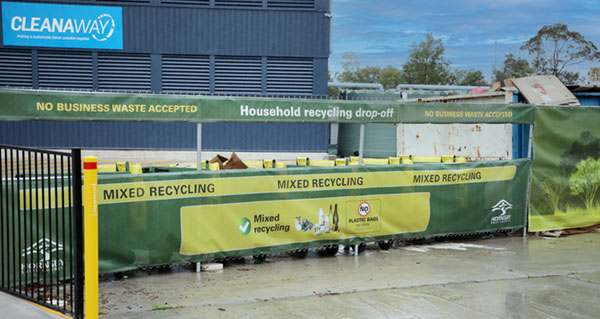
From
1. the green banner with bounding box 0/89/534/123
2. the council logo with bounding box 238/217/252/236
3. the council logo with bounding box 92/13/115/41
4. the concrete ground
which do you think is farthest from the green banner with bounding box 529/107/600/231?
the council logo with bounding box 92/13/115/41

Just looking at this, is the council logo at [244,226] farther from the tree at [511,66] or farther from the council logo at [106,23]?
the tree at [511,66]

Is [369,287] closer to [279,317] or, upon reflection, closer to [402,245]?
[279,317]

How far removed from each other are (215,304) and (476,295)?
315cm

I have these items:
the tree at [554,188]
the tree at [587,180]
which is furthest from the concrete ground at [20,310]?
the tree at [587,180]

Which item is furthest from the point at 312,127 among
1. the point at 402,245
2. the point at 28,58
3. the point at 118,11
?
the point at 402,245

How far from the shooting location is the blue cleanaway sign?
94.9 ft

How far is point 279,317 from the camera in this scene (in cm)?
584

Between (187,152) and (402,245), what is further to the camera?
(187,152)

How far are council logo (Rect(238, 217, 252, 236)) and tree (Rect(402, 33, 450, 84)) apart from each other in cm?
6380

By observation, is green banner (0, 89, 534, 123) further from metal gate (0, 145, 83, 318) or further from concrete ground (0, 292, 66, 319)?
concrete ground (0, 292, 66, 319)

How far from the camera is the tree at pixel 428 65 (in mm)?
68688

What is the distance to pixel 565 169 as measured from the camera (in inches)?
431

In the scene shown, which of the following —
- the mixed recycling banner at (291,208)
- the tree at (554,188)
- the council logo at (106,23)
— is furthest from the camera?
the council logo at (106,23)

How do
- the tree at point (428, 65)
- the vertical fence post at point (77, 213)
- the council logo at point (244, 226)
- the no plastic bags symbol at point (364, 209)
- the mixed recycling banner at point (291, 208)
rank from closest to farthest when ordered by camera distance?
the vertical fence post at point (77, 213) → the mixed recycling banner at point (291, 208) → the council logo at point (244, 226) → the no plastic bags symbol at point (364, 209) → the tree at point (428, 65)
